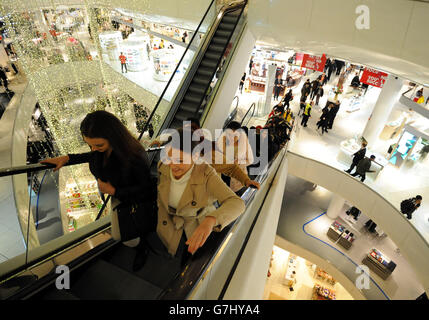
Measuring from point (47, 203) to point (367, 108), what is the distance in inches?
602

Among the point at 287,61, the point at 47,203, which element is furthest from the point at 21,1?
the point at 287,61

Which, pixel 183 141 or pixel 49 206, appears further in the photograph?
pixel 49 206

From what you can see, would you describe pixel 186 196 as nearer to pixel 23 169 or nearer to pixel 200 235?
pixel 200 235

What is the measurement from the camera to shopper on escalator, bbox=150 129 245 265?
1645 millimetres

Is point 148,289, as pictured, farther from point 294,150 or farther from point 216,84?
point 294,150

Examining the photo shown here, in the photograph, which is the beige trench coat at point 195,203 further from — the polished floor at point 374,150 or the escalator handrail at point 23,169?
the polished floor at point 374,150

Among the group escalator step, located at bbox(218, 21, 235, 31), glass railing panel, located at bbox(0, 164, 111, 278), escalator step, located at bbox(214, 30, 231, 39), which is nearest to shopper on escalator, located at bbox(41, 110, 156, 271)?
glass railing panel, located at bbox(0, 164, 111, 278)

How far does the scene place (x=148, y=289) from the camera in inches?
75.5

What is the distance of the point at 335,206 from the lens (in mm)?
10906

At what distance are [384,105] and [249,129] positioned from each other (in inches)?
260

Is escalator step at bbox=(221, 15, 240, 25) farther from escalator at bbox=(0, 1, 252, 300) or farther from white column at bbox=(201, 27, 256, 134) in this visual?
escalator at bbox=(0, 1, 252, 300)

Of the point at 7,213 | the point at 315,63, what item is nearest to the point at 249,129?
the point at 7,213

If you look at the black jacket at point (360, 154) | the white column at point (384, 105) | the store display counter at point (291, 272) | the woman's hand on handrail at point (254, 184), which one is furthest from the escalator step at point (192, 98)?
the store display counter at point (291, 272)

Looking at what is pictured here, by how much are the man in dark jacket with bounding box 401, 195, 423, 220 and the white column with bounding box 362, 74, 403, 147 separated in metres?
3.36
